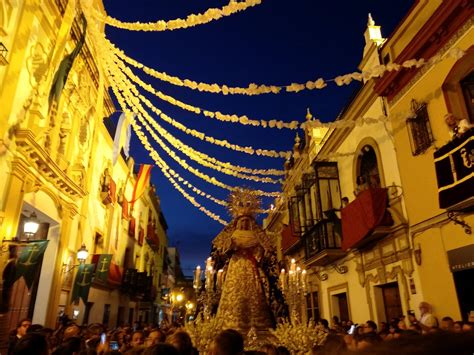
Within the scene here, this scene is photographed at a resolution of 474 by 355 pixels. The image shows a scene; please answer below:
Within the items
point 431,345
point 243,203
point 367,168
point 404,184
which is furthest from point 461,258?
point 431,345

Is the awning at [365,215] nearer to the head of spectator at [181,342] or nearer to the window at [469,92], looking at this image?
the window at [469,92]

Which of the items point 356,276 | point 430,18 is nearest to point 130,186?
point 356,276

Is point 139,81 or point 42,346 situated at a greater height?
point 139,81

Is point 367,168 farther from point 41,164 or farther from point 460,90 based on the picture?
point 41,164

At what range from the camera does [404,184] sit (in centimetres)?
1028

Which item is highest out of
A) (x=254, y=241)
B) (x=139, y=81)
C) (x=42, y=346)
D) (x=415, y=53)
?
(x=415, y=53)

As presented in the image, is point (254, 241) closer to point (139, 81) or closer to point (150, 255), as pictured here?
point (139, 81)

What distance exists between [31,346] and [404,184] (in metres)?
9.82

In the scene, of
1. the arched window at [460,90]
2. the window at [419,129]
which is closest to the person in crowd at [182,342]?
the arched window at [460,90]

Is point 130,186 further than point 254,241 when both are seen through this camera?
Yes

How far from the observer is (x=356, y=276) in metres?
13.3

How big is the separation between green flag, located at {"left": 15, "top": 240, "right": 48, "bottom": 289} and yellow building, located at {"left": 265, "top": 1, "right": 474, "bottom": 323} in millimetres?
6056

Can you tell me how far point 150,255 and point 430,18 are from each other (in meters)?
28.1

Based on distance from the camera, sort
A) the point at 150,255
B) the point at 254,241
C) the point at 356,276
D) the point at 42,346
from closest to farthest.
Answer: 1. the point at 42,346
2. the point at 254,241
3. the point at 356,276
4. the point at 150,255
